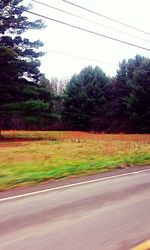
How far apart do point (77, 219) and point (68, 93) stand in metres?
59.1

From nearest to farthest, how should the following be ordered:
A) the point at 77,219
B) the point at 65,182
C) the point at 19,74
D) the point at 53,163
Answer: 1. the point at 77,219
2. the point at 65,182
3. the point at 53,163
4. the point at 19,74

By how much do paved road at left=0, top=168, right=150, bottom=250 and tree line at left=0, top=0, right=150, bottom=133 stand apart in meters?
23.3

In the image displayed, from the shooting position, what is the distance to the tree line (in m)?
33.9

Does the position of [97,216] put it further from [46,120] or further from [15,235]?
[46,120]

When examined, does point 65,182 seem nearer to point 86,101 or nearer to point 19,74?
point 19,74

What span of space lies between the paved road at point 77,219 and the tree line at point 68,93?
76.4ft

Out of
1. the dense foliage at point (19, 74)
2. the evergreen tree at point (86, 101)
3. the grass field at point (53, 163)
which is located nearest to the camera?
the grass field at point (53, 163)

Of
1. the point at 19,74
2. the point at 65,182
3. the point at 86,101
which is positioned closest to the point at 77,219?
the point at 65,182

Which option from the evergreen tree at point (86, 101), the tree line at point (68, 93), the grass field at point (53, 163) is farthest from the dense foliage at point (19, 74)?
the evergreen tree at point (86, 101)

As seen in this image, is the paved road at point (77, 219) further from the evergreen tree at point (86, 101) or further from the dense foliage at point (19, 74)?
the evergreen tree at point (86, 101)

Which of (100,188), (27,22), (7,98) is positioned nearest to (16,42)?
(27,22)

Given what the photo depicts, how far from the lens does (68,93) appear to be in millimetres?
→ 66375

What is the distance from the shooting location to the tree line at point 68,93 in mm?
33906

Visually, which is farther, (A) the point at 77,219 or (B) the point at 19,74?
(B) the point at 19,74
